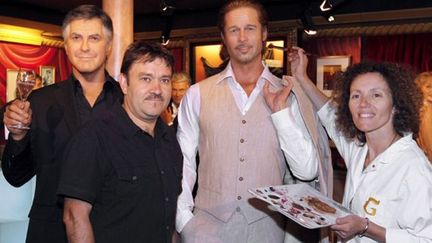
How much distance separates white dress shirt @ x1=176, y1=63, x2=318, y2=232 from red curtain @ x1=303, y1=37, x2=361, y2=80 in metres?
4.34

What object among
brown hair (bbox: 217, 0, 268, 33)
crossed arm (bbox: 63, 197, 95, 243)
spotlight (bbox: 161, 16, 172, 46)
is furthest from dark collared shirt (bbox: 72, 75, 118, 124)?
spotlight (bbox: 161, 16, 172, 46)

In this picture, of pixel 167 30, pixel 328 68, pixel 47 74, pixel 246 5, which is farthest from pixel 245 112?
pixel 47 74

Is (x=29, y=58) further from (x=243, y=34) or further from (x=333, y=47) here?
(x=243, y=34)

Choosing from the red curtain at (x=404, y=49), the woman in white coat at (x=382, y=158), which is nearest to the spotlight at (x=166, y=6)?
the red curtain at (x=404, y=49)

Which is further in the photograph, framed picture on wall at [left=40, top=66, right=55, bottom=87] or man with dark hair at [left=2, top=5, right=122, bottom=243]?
framed picture on wall at [left=40, top=66, right=55, bottom=87]

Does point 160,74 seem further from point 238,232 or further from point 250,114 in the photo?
point 238,232

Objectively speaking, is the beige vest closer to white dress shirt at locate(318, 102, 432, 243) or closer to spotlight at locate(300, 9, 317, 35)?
white dress shirt at locate(318, 102, 432, 243)

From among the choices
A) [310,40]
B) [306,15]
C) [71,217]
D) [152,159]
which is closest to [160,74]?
[152,159]

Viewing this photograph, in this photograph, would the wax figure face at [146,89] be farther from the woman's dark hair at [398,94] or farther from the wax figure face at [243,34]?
the woman's dark hair at [398,94]

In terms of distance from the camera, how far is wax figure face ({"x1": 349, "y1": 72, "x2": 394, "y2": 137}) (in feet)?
6.54

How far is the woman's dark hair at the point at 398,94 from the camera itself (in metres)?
2.00

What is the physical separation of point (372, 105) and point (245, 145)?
0.62m

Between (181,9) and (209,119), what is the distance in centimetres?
561

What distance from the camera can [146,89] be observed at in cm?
184
